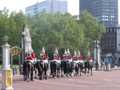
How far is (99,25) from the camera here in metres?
101

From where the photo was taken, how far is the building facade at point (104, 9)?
175 meters

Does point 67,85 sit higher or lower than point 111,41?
lower

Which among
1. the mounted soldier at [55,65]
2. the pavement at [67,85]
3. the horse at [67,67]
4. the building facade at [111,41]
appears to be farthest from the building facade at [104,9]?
the pavement at [67,85]

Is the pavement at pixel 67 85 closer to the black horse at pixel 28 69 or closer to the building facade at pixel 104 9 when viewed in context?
the black horse at pixel 28 69

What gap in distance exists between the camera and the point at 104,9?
182 meters

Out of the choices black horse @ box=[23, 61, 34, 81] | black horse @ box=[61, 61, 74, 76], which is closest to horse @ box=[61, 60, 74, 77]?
black horse @ box=[61, 61, 74, 76]

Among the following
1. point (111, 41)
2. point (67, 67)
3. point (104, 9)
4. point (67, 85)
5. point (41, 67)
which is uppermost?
point (104, 9)

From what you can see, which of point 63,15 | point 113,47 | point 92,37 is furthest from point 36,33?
point 113,47

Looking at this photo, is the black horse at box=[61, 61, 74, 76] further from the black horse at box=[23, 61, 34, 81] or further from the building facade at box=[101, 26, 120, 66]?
the building facade at box=[101, 26, 120, 66]

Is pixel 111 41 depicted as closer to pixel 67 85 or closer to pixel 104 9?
pixel 104 9

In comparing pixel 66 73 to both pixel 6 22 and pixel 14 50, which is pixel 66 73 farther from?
pixel 6 22

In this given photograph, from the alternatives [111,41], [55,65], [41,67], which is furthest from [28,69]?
[111,41]

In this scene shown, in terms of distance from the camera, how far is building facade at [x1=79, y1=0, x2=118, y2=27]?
175375 mm

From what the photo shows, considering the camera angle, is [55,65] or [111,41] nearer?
[55,65]
